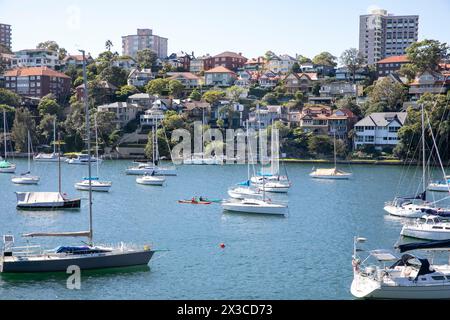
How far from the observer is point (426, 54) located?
213ft

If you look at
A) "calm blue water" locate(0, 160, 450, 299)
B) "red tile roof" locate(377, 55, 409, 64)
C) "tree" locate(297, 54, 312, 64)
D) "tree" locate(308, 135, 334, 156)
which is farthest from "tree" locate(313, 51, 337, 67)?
"calm blue water" locate(0, 160, 450, 299)

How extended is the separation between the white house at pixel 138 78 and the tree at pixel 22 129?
15.5 m

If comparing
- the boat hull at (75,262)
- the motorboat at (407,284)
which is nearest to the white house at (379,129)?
the boat hull at (75,262)

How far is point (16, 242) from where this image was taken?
1881 centimetres

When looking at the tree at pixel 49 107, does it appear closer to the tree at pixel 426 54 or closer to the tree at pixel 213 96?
the tree at pixel 213 96

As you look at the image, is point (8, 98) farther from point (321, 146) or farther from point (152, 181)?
point (152, 181)

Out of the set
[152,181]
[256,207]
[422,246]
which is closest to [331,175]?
[152,181]

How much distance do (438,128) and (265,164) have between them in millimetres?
14406

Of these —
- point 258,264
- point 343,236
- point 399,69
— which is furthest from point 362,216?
point 399,69

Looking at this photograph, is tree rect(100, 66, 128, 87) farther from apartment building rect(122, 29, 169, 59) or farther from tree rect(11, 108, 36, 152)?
apartment building rect(122, 29, 169, 59)

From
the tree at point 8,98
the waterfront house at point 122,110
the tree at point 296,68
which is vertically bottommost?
the waterfront house at point 122,110

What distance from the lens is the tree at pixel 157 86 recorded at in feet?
234

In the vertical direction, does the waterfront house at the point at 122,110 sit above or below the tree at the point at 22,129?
above
